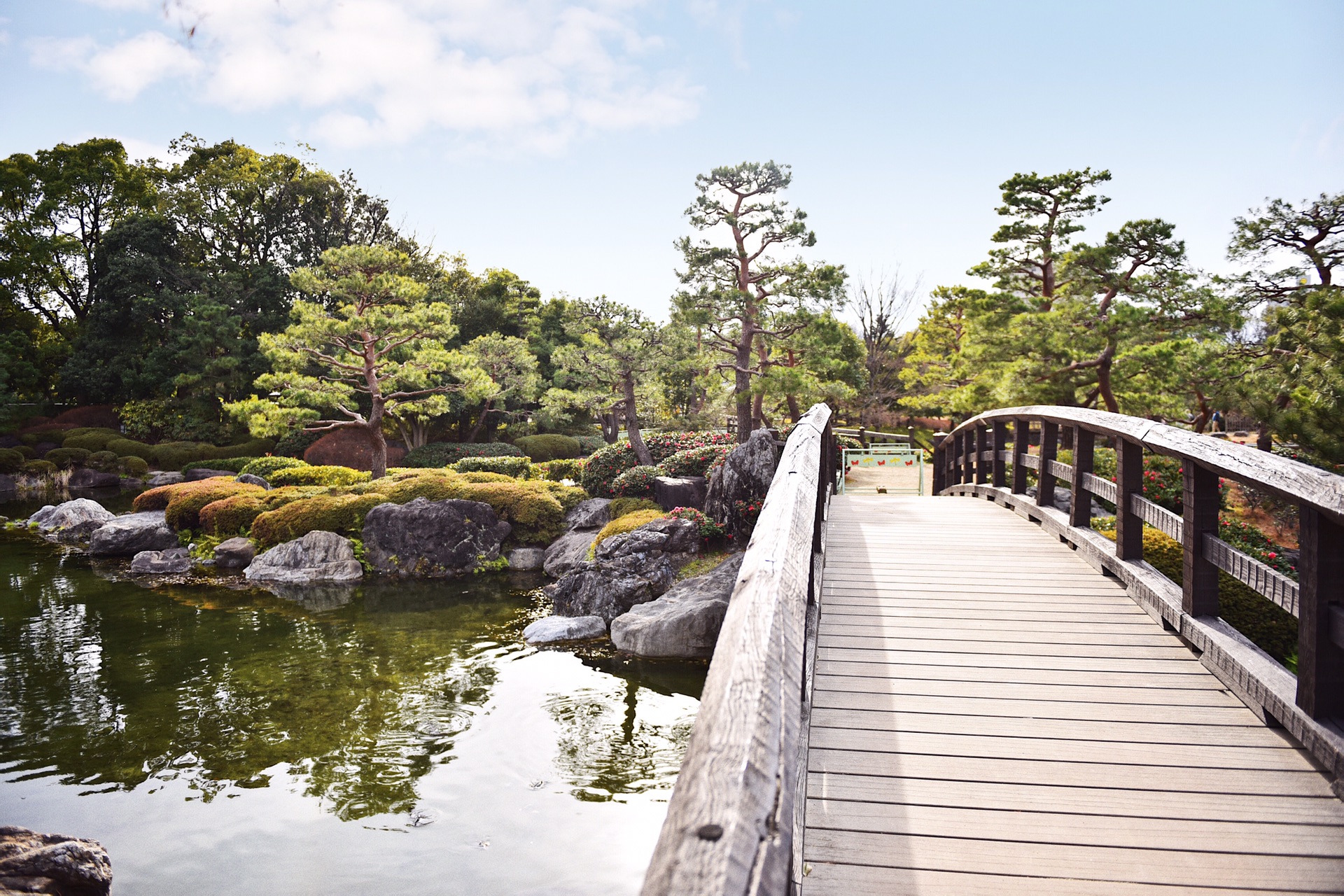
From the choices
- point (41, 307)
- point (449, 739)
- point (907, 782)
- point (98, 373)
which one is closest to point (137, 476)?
point (98, 373)

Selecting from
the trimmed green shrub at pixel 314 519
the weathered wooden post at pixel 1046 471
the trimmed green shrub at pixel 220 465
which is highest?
the weathered wooden post at pixel 1046 471

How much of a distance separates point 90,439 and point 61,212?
47.1 ft

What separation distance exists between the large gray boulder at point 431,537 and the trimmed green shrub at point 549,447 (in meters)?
10.8

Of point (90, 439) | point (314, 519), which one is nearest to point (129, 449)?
point (90, 439)

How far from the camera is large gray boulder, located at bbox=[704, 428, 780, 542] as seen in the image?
9023 mm

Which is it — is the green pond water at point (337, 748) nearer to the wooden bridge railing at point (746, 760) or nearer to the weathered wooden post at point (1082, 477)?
the wooden bridge railing at point (746, 760)

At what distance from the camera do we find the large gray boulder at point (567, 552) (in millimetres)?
10422

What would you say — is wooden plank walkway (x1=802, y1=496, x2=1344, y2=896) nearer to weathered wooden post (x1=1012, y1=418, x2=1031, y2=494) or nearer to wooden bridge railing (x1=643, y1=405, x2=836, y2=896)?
wooden bridge railing (x1=643, y1=405, x2=836, y2=896)

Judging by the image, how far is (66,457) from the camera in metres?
21.1

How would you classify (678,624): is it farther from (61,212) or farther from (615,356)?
(61,212)

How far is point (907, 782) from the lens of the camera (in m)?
2.30

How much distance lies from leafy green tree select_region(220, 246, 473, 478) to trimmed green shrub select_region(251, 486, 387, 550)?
4.17 metres

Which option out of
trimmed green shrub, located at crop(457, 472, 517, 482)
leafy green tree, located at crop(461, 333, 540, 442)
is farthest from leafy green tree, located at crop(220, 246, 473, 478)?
trimmed green shrub, located at crop(457, 472, 517, 482)

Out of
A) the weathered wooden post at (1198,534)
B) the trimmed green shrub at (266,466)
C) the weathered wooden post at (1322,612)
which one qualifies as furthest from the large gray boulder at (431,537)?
the weathered wooden post at (1322,612)
